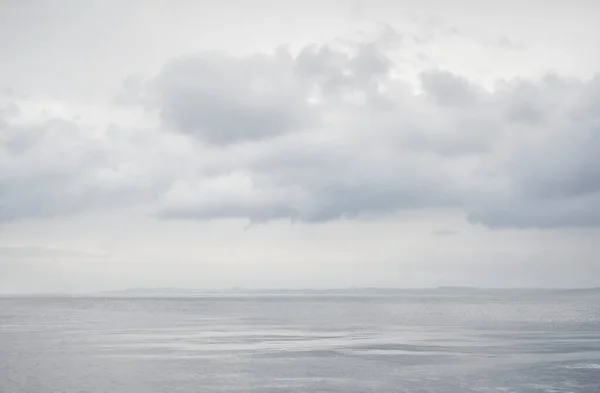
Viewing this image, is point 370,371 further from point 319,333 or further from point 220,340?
point 319,333

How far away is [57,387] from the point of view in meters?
→ 35.7

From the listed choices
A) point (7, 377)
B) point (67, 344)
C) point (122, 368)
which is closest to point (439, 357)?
Result: point (122, 368)

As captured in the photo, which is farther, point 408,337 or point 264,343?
point 408,337

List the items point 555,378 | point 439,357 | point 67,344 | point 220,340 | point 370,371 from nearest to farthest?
point 555,378
point 370,371
point 439,357
point 67,344
point 220,340

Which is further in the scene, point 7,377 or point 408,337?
point 408,337

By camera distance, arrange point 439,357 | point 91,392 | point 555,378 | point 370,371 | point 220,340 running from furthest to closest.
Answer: point 220,340, point 439,357, point 370,371, point 555,378, point 91,392

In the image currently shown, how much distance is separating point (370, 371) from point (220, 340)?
83.6 feet

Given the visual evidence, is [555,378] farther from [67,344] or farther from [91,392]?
[67,344]

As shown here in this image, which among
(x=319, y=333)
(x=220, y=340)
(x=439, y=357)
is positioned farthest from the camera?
(x=319, y=333)

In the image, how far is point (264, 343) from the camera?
6000cm

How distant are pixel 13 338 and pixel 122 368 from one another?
2974 cm

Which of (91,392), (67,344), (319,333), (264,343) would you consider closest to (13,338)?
(67,344)

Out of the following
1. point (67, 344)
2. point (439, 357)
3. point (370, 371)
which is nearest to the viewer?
point (370, 371)

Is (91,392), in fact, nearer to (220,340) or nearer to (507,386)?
(507,386)
